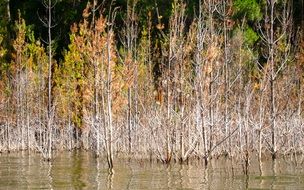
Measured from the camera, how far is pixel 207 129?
43.4 ft

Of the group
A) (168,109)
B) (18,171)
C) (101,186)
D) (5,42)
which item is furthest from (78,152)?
(5,42)

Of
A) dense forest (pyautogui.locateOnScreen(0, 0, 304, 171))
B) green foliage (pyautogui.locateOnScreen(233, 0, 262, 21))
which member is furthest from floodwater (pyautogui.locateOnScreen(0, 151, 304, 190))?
green foliage (pyautogui.locateOnScreen(233, 0, 262, 21))

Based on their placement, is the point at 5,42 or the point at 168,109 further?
the point at 5,42

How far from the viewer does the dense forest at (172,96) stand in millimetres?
12938

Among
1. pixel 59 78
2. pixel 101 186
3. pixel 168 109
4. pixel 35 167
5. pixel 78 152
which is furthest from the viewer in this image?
pixel 59 78

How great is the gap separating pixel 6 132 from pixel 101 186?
33.5 ft

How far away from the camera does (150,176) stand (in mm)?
11430

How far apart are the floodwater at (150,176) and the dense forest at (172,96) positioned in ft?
1.30

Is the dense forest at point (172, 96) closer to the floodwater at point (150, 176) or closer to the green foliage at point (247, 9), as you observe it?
the green foliage at point (247, 9)

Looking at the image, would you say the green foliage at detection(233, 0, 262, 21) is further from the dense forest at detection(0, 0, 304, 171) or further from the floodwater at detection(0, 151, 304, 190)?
the floodwater at detection(0, 151, 304, 190)

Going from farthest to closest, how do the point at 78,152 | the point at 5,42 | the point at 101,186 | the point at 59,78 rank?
1. the point at 5,42
2. the point at 59,78
3. the point at 78,152
4. the point at 101,186

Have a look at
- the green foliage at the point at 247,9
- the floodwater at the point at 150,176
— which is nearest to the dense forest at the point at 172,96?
the green foliage at the point at 247,9

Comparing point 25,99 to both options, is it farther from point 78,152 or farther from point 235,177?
point 235,177

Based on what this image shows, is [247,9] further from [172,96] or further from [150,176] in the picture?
[150,176]
